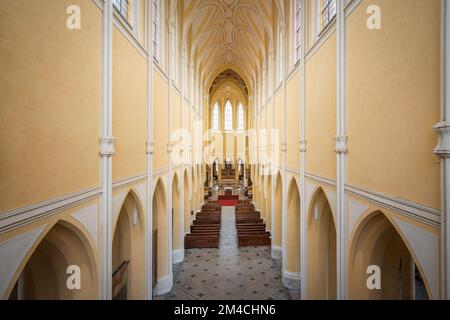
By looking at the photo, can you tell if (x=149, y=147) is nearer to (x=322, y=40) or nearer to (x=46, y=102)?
(x=46, y=102)

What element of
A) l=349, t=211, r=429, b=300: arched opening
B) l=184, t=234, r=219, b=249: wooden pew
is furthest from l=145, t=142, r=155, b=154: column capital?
l=184, t=234, r=219, b=249: wooden pew

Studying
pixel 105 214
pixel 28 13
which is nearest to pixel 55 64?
pixel 28 13

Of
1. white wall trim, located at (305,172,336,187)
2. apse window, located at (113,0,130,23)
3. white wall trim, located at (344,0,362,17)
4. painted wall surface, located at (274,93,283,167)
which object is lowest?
white wall trim, located at (305,172,336,187)

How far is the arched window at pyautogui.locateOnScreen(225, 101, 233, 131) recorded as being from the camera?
40.2 m

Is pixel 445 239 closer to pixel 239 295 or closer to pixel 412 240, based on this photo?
pixel 412 240

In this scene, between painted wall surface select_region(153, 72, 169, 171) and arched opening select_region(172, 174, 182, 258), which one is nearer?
painted wall surface select_region(153, 72, 169, 171)

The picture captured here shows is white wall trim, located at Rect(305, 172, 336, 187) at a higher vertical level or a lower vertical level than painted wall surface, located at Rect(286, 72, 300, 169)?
lower

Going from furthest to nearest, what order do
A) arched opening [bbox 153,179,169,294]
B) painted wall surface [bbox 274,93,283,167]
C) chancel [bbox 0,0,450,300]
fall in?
painted wall surface [bbox 274,93,283,167] → arched opening [bbox 153,179,169,294] → chancel [bbox 0,0,450,300]

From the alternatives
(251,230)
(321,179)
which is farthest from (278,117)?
(251,230)

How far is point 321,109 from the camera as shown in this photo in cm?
780

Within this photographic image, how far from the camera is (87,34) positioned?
17.1ft

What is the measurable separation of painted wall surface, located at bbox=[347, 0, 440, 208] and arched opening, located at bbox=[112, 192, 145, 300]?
6.12 metres

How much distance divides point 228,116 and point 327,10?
32.5 m

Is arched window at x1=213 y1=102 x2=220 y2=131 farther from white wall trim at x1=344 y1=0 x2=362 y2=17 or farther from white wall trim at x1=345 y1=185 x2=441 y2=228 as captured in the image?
white wall trim at x1=345 y1=185 x2=441 y2=228
